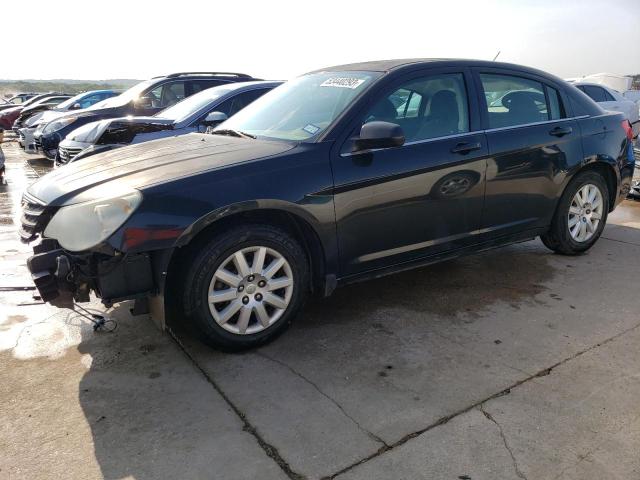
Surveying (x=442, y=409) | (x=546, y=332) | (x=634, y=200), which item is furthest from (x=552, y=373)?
(x=634, y=200)

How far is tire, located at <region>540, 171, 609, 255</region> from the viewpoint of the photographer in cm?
463

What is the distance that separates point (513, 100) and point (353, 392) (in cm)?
280

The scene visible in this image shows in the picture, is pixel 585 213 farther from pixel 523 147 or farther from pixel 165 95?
pixel 165 95

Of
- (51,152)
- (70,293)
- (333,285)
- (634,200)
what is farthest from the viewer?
(51,152)

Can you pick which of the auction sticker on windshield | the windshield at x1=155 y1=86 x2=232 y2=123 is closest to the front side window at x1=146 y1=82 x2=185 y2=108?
the windshield at x1=155 y1=86 x2=232 y2=123

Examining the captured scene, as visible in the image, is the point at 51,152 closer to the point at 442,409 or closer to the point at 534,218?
the point at 534,218

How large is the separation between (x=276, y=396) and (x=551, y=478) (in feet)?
4.27

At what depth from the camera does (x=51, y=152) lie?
10.1m

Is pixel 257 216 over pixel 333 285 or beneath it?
over

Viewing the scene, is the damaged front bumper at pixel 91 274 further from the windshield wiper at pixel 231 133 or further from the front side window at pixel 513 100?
the front side window at pixel 513 100

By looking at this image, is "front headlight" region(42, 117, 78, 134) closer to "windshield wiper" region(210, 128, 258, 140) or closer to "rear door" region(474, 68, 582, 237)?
"windshield wiper" region(210, 128, 258, 140)

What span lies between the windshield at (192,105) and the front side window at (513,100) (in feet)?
13.5

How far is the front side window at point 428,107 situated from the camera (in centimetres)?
366

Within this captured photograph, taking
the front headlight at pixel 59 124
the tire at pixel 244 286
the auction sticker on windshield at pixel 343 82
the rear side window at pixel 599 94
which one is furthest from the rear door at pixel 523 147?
the front headlight at pixel 59 124
